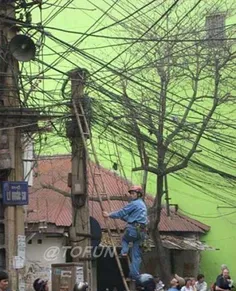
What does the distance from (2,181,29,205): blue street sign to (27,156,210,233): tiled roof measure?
9937mm

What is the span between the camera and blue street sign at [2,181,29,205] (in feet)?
34.9

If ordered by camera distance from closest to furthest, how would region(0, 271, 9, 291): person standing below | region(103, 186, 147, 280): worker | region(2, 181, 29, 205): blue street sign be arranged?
region(0, 271, 9, 291): person standing below
region(2, 181, 29, 205): blue street sign
region(103, 186, 147, 280): worker

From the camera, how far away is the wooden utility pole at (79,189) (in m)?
11.9

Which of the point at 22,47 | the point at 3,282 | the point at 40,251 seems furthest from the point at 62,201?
the point at 3,282

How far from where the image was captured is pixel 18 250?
35.0 ft

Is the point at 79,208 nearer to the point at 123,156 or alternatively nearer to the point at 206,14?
the point at 206,14

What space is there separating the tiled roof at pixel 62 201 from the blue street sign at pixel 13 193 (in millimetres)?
9937

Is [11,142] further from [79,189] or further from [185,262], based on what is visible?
[185,262]

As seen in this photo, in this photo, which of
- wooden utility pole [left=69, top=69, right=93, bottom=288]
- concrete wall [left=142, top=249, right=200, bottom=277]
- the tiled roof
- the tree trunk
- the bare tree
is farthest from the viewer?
concrete wall [left=142, top=249, right=200, bottom=277]

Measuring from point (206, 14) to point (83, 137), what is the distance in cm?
1133

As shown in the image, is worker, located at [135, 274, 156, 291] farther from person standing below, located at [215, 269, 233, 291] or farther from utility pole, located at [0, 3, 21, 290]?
person standing below, located at [215, 269, 233, 291]

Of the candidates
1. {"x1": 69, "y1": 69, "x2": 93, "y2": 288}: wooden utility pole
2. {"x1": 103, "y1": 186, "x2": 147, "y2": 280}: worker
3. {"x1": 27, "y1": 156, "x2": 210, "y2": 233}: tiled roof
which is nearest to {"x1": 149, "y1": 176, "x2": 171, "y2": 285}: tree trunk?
{"x1": 27, "y1": 156, "x2": 210, "y2": 233}: tiled roof

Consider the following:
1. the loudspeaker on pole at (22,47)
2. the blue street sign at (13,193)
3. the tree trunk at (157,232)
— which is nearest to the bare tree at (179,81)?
the tree trunk at (157,232)

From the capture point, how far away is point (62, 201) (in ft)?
75.9
